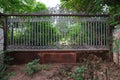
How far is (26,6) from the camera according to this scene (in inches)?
551

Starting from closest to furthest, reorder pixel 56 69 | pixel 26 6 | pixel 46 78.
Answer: pixel 46 78, pixel 56 69, pixel 26 6

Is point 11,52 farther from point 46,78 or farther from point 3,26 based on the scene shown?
point 46,78

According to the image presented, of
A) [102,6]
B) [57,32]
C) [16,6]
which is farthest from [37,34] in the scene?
[16,6]

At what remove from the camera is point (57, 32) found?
7.86 metres

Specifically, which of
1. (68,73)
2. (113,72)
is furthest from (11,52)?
(113,72)

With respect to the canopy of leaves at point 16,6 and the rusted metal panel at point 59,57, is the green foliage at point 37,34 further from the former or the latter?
the canopy of leaves at point 16,6

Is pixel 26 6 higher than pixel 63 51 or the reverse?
higher

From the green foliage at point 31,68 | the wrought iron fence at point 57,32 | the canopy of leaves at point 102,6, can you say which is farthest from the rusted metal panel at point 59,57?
the canopy of leaves at point 102,6

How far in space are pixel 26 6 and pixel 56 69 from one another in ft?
25.8

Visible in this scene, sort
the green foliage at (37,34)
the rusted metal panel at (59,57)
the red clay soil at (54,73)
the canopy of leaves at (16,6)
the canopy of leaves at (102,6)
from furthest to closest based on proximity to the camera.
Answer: the canopy of leaves at (16,6), the green foliage at (37,34), the rusted metal panel at (59,57), the red clay soil at (54,73), the canopy of leaves at (102,6)

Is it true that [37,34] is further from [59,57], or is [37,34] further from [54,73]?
[54,73]

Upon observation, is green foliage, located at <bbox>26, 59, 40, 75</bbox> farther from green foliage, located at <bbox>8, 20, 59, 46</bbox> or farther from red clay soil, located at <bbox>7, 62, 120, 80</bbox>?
green foliage, located at <bbox>8, 20, 59, 46</bbox>

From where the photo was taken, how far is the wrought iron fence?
7770 millimetres

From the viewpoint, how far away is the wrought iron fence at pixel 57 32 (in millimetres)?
7770
